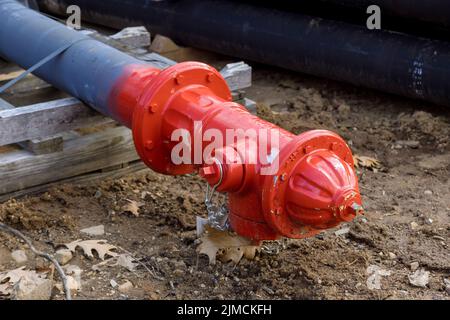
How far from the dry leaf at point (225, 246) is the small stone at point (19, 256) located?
718mm

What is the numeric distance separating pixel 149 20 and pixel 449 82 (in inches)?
90.1

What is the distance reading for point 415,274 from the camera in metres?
3.17

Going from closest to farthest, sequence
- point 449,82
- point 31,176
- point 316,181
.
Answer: point 316,181, point 31,176, point 449,82

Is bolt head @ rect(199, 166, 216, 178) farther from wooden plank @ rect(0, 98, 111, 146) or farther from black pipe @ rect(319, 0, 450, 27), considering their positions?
black pipe @ rect(319, 0, 450, 27)

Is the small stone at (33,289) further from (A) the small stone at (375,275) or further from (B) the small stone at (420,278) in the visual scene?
(B) the small stone at (420,278)

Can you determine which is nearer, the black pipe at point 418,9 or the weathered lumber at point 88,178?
the weathered lumber at point 88,178

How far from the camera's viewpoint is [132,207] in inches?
145

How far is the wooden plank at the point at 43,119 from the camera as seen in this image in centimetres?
368

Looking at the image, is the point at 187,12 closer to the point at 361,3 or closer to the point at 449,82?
the point at 361,3

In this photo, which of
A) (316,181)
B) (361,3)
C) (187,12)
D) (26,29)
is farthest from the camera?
(187,12)

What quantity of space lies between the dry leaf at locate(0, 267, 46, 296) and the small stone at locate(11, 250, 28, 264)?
80 millimetres

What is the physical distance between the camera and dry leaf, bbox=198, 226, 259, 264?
10.3 ft

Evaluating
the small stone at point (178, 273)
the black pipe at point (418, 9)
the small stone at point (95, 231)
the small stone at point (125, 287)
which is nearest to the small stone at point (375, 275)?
the small stone at point (178, 273)

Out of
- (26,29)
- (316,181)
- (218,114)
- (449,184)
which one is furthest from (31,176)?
(449,184)
